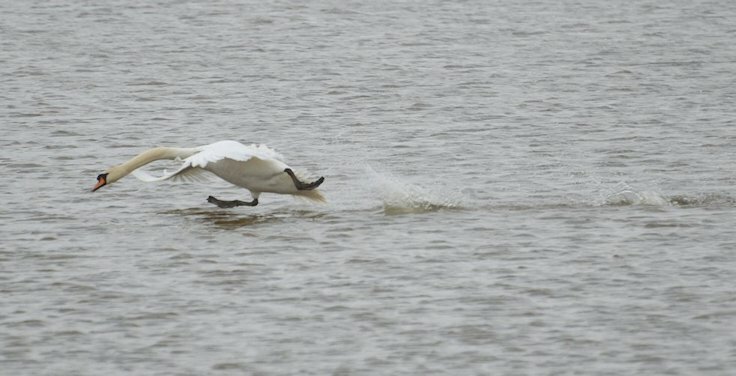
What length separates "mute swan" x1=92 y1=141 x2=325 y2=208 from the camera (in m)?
11.2

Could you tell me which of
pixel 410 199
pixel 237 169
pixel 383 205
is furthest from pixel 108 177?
pixel 410 199

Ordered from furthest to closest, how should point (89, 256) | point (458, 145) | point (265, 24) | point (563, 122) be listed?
point (265, 24) → point (563, 122) → point (458, 145) → point (89, 256)

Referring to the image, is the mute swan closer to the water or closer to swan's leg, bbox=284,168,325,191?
swan's leg, bbox=284,168,325,191

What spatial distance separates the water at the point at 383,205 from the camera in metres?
8.38

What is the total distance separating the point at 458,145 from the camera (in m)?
14.4

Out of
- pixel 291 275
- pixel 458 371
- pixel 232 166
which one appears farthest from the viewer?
pixel 232 166

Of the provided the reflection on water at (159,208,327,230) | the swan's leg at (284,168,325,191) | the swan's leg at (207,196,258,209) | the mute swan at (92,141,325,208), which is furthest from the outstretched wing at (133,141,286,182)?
the reflection on water at (159,208,327,230)

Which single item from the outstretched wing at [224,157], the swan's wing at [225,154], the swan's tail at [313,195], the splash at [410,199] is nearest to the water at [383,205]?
the splash at [410,199]

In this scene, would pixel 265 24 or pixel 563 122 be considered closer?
pixel 563 122

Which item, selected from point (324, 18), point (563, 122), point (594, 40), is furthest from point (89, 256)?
point (324, 18)

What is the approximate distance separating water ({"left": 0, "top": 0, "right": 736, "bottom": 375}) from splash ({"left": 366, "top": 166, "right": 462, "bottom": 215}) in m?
0.02

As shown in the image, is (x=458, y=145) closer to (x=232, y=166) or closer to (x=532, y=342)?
(x=232, y=166)

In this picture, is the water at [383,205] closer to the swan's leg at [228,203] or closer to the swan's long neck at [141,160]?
the swan's leg at [228,203]

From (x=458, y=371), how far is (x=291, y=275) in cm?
221
